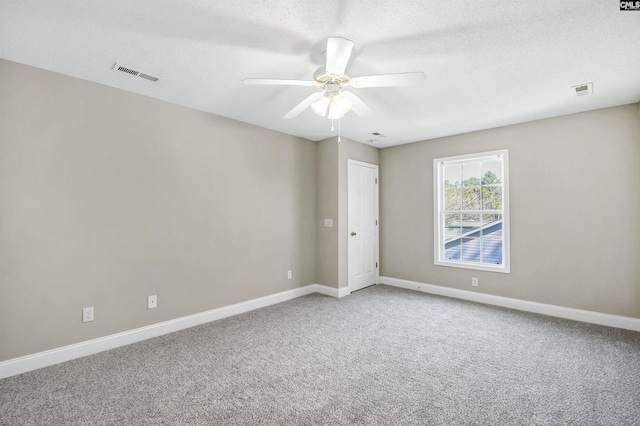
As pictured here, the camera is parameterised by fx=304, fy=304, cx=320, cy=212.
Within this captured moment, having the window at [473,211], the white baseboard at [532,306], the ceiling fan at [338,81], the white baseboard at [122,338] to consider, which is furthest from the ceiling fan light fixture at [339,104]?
the white baseboard at [532,306]

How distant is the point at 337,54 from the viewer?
194cm

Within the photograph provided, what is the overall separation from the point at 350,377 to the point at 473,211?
3279 mm

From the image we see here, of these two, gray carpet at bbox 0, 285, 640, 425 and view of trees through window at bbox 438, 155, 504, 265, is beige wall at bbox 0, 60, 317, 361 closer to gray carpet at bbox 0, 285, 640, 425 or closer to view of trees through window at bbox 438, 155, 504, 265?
gray carpet at bbox 0, 285, 640, 425

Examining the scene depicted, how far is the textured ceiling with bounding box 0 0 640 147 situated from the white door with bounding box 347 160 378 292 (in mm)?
1920

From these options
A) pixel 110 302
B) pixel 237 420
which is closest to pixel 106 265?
→ pixel 110 302

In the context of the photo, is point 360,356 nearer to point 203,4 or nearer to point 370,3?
point 370,3

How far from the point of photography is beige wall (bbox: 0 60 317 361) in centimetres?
250

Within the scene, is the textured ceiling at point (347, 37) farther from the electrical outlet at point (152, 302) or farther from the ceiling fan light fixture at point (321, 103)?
the electrical outlet at point (152, 302)

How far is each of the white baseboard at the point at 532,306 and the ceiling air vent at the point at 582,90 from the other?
8.23 ft

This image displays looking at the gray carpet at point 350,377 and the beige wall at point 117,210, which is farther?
the beige wall at point 117,210

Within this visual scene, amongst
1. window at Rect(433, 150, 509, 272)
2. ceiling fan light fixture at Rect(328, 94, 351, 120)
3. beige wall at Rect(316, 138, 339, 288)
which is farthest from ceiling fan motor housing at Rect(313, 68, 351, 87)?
window at Rect(433, 150, 509, 272)

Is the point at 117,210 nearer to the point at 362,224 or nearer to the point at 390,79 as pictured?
the point at 390,79

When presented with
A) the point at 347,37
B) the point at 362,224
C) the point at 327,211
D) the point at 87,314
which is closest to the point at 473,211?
the point at 362,224

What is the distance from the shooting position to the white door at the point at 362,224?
5.05 metres
